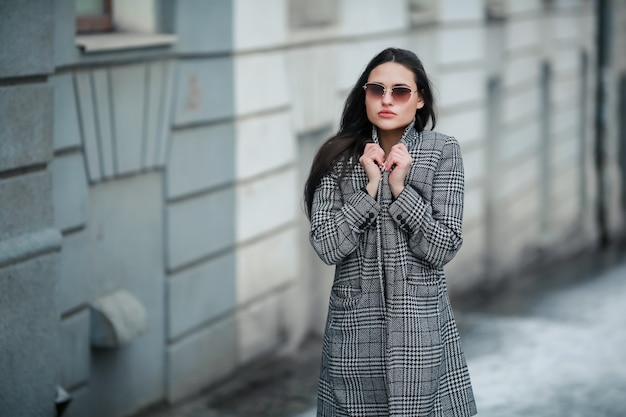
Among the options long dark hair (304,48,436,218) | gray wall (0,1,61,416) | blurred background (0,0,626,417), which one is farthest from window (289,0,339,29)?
long dark hair (304,48,436,218)

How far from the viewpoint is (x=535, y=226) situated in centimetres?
1694

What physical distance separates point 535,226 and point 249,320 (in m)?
8.97

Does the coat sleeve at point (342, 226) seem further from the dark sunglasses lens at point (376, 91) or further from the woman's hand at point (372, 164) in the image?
the dark sunglasses lens at point (376, 91)

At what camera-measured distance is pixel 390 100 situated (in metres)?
4.26

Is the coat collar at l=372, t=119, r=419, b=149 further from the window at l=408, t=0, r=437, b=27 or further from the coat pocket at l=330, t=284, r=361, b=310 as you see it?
the window at l=408, t=0, r=437, b=27

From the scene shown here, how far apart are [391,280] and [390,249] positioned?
0.10 metres

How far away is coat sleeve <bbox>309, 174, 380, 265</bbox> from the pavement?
3.08m

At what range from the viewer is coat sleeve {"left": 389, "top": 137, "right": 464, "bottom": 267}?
13.6 feet

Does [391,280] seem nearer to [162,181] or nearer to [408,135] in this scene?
[408,135]

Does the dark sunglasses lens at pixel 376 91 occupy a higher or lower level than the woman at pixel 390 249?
higher

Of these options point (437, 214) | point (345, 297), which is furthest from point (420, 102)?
point (345, 297)

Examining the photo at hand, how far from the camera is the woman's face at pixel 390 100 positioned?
4.27m

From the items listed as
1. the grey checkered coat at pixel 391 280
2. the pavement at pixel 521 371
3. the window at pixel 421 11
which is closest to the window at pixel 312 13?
the window at pixel 421 11

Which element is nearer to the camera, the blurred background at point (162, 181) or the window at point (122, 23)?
the blurred background at point (162, 181)
